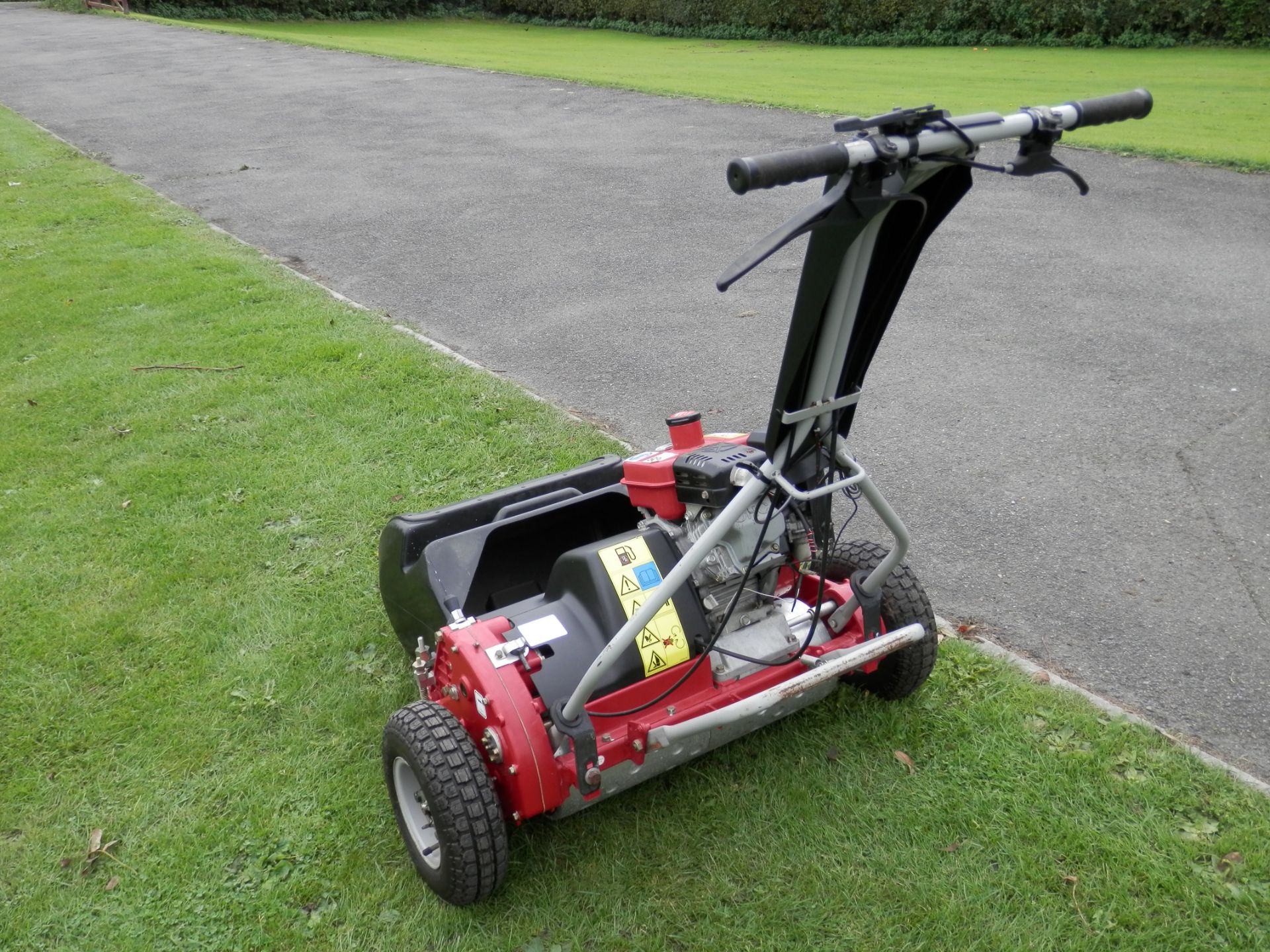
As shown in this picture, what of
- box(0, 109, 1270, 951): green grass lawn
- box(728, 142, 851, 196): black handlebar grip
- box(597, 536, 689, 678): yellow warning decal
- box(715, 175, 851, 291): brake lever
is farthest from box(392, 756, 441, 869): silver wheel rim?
box(728, 142, 851, 196): black handlebar grip

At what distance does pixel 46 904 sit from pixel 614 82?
48.7 ft

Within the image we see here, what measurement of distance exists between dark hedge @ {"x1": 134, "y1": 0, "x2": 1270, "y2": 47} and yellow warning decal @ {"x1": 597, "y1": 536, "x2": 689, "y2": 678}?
809 inches

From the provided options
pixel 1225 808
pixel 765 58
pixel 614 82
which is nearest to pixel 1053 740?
pixel 1225 808

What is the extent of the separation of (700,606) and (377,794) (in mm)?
1202

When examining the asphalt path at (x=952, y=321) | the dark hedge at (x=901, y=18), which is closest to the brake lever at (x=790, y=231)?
the asphalt path at (x=952, y=321)

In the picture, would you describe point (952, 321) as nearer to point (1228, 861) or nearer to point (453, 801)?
point (1228, 861)

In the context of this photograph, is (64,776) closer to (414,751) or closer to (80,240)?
(414,751)

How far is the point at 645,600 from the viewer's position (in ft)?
9.48

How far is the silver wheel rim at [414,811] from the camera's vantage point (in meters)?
3.00

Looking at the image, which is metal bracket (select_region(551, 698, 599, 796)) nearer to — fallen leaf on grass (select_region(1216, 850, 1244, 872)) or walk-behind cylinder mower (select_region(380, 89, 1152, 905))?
walk-behind cylinder mower (select_region(380, 89, 1152, 905))

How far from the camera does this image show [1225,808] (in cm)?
302

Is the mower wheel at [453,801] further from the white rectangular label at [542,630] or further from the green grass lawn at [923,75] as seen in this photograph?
the green grass lawn at [923,75]

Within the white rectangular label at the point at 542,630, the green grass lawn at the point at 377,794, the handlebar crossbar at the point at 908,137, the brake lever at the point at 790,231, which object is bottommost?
the green grass lawn at the point at 377,794

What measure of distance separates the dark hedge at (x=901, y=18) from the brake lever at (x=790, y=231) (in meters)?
20.8
